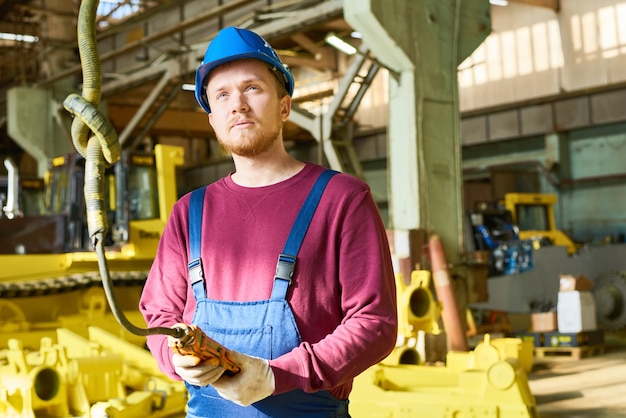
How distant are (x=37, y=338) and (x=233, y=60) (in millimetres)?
8225

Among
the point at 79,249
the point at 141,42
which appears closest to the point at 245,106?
the point at 79,249

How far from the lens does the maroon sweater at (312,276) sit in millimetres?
1765

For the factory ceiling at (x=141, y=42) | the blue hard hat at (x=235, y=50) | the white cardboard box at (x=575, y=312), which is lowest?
the white cardboard box at (x=575, y=312)

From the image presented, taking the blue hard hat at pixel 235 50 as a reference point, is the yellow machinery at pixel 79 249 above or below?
below

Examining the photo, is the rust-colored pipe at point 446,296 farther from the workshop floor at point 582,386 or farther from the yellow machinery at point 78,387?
the yellow machinery at point 78,387

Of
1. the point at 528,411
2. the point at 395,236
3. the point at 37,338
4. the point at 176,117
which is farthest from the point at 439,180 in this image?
the point at 176,117

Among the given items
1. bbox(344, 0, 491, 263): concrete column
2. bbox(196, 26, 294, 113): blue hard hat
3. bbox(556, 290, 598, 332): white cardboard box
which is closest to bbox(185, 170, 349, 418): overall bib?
bbox(196, 26, 294, 113): blue hard hat

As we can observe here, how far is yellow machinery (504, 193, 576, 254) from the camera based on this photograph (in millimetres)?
15961

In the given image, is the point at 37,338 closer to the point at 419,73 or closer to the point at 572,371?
the point at 419,73

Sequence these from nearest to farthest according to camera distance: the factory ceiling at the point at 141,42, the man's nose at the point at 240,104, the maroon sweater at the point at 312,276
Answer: the maroon sweater at the point at 312,276
the man's nose at the point at 240,104
the factory ceiling at the point at 141,42

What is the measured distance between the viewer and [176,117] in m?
21.1

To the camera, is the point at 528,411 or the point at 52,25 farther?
the point at 52,25

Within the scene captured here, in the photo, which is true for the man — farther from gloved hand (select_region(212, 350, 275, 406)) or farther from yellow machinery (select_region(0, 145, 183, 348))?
yellow machinery (select_region(0, 145, 183, 348))

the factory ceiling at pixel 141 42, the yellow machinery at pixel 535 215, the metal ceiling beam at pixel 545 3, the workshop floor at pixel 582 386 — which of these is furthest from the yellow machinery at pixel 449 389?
the metal ceiling beam at pixel 545 3
